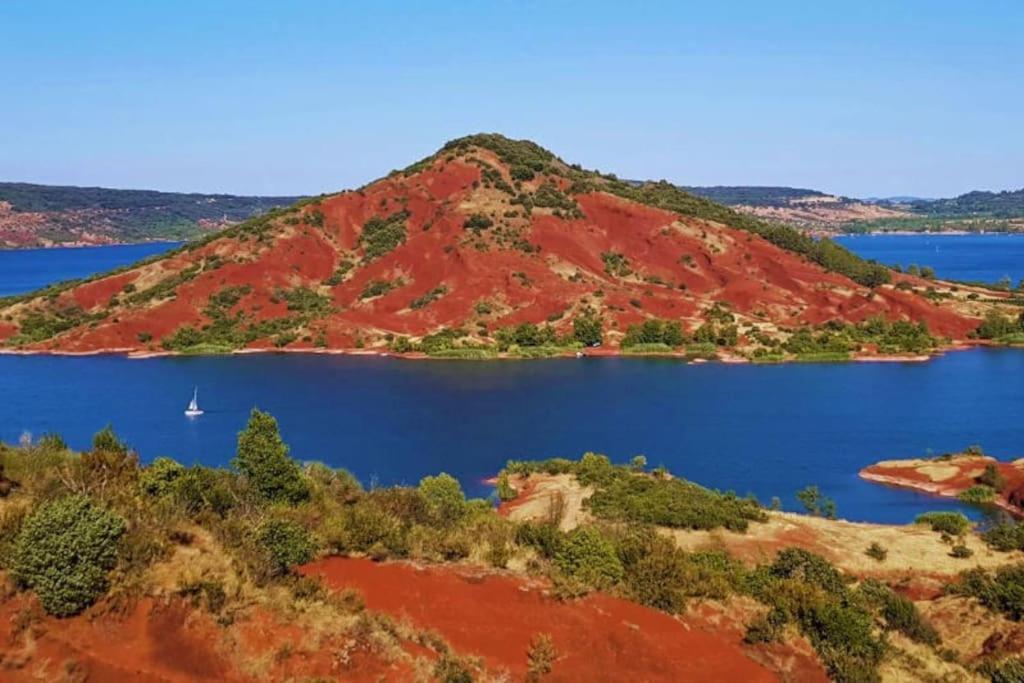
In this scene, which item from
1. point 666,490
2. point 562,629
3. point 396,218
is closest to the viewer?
point 562,629

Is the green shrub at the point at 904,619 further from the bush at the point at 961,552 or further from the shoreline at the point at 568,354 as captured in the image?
the shoreline at the point at 568,354

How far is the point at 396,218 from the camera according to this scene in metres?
137

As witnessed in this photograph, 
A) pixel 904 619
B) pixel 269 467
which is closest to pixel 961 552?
pixel 904 619

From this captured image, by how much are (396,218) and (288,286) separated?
900 inches

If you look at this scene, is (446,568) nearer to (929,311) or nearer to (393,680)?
(393,680)

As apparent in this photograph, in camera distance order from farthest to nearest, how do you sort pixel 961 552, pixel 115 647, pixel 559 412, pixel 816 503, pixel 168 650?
pixel 559 412 → pixel 816 503 → pixel 961 552 → pixel 168 650 → pixel 115 647

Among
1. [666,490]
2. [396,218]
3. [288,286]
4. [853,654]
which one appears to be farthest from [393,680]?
[396,218]

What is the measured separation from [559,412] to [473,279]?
153ft

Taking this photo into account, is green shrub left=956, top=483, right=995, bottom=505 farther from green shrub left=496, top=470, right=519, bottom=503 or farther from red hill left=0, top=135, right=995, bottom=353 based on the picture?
red hill left=0, top=135, right=995, bottom=353

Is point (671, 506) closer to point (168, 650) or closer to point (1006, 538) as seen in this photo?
point (1006, 538)

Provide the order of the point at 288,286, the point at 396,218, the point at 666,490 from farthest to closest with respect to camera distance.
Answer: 1. the point at 396,218
2. the point at 288,286
3. the point at 666,490

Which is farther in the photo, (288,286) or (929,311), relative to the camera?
(288,286)

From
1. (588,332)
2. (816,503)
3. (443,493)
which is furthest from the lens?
(588,332)

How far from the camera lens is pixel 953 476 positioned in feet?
183
